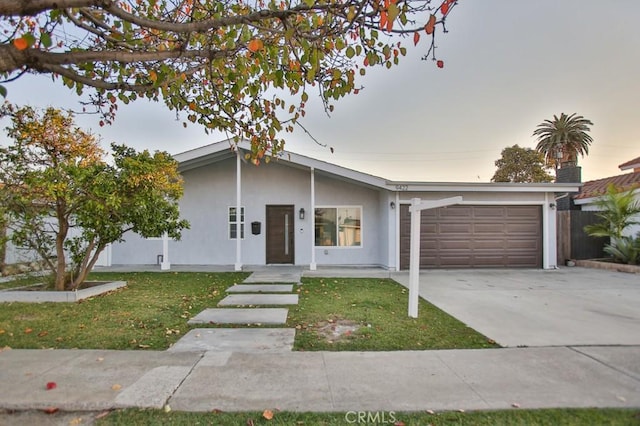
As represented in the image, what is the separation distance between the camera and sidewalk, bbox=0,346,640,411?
2.73 meters

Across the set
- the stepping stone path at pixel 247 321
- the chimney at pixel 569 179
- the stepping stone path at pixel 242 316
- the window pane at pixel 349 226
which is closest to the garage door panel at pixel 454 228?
the window pane at pixel 349 226

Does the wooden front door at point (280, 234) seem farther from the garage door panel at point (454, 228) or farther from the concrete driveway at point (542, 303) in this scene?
the garage door panel at point (454, 228)

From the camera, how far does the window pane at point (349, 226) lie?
1202cm

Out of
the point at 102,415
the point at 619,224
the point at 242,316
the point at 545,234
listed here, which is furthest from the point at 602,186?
the point at 102,415

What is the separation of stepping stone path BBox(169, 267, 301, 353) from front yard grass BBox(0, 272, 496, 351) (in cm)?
18

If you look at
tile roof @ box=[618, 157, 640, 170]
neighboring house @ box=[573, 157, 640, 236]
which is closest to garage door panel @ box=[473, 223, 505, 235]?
neighboring house @ box=[573, 157, 640, 236]

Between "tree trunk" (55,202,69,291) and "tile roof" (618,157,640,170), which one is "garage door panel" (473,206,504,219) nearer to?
"tile roof" (618,157,640,170)

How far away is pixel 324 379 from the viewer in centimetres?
313

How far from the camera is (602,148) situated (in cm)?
2386

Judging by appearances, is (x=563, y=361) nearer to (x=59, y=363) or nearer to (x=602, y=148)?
(x=59, y=363)

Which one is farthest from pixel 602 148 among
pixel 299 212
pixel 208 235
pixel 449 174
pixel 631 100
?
pixel 208 235

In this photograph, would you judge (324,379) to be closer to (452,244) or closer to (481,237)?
(452,244)

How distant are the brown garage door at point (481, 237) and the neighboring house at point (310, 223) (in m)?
0.03

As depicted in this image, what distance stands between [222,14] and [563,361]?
5.11 m
